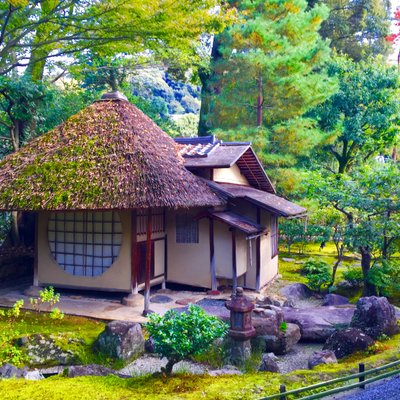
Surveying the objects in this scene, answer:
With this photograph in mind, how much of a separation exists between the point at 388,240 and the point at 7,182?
11006 millimetres

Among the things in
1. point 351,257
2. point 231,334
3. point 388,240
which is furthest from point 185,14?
point 351,257

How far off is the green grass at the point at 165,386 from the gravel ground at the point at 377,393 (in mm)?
388

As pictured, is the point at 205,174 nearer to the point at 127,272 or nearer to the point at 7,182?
the point at 127,272

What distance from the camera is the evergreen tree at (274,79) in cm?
1800

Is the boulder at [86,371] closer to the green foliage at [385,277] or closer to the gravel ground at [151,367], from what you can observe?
the gravel ground at [151,367]

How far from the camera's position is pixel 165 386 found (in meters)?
5.58

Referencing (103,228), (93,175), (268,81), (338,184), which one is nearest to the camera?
(93,175)

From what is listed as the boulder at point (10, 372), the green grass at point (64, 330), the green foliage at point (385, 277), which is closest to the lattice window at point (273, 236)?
the green foliage at point (385, 277)

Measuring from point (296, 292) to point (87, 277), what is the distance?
6739 millimetres

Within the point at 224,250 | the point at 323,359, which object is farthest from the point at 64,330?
the point at 323,359

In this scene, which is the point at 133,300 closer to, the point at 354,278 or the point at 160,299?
the point at 160,299

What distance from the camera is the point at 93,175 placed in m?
10.4

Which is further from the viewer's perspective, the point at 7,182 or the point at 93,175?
the point at 7,182

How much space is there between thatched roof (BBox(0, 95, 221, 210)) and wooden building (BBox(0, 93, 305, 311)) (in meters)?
0.03
